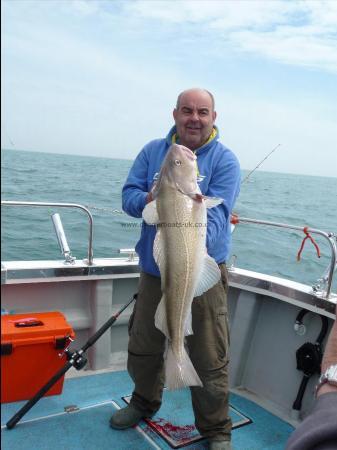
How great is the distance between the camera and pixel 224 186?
118 inches

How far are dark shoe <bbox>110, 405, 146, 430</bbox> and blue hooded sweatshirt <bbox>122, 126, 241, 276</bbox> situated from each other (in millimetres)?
1196

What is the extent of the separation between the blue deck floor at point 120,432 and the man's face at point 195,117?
2015 millimetres

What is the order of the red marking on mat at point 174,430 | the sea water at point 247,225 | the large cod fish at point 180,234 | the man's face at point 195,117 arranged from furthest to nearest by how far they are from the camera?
1. the sea water at point 247,225
2. the red marking on mat at point 174,430
3. the man's face at point 195,117
4. the large cod fish at point 180,234

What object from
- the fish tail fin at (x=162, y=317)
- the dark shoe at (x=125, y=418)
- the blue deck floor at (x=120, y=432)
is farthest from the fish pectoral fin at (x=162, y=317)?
the dark shoe at (x=125, y=418)

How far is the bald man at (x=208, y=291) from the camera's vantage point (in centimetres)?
305

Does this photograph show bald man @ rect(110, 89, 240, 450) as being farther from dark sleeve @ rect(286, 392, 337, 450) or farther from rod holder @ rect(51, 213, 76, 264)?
dark sleeve @ rect(286, 392, 337, 450)

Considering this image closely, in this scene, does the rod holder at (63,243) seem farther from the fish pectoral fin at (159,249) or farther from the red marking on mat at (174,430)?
the fish pectoral fin at (159,249)

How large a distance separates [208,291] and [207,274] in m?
0.76

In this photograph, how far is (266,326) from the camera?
4.44 metres

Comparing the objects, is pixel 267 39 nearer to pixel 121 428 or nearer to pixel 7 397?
pixel 7 397

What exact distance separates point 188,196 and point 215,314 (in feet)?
4.08

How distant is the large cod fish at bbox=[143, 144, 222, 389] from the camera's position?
226 cm

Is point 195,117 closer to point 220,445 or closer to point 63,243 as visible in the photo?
point 63,243

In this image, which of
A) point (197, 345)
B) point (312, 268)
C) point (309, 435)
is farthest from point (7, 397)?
point (312, 268)
